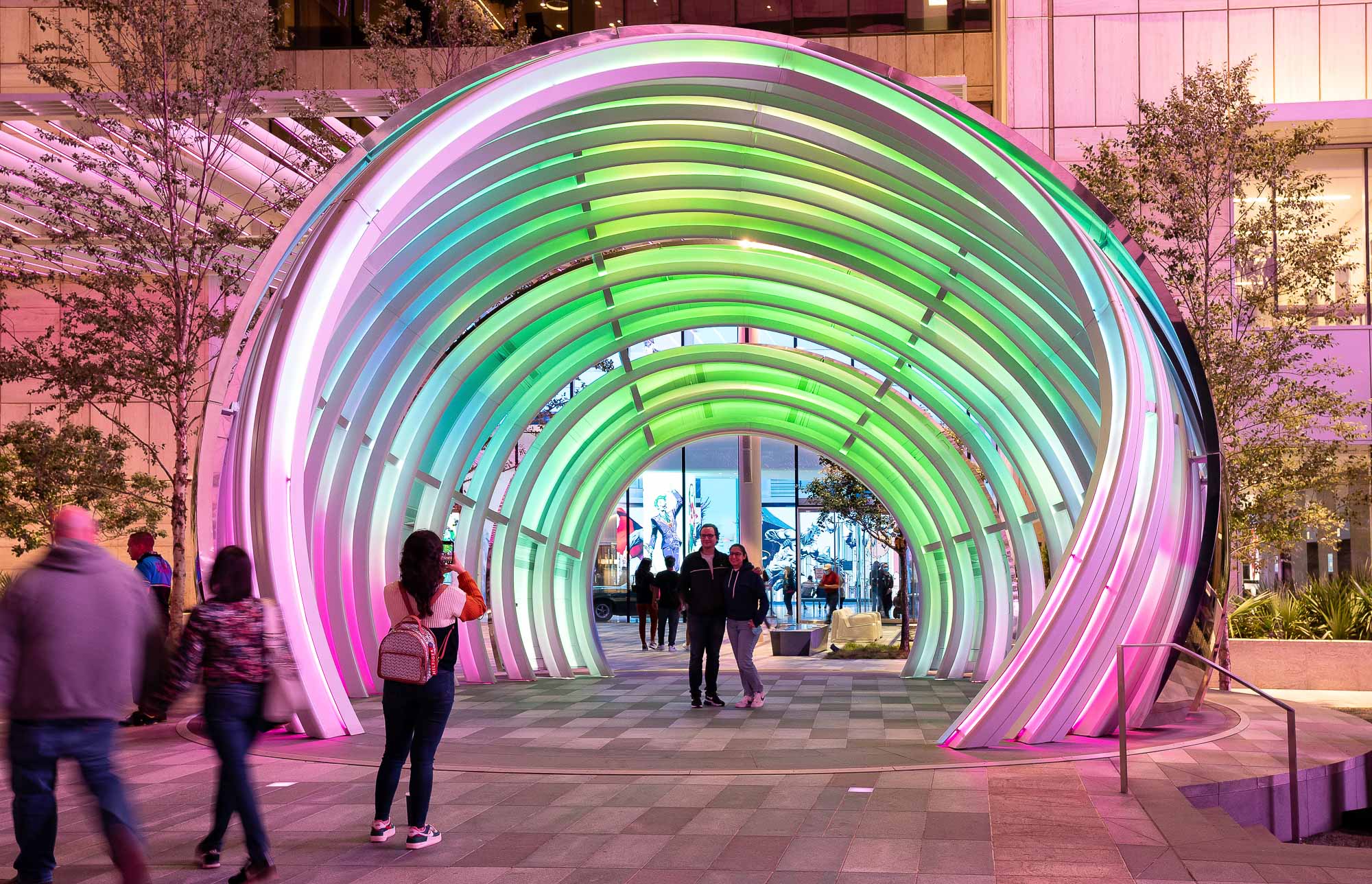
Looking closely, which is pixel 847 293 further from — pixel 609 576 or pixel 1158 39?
pixel 609 576

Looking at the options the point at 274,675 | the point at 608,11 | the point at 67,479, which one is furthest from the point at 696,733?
the point at 608,11

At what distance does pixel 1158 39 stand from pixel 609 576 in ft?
62.9

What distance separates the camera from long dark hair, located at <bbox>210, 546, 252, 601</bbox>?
227 inches

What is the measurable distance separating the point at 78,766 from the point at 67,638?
50cm

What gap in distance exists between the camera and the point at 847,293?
14.3 metres

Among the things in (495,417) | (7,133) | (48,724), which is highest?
(7,133)

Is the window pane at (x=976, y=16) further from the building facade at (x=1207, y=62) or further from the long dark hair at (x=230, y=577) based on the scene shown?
the long dark hair at (x=230, y=577)

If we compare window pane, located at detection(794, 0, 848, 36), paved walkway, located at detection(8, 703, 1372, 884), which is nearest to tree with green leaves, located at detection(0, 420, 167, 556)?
paved walkway, located at detection(8, 703, 1372, 884)

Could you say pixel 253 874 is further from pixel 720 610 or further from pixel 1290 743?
pixel 720 610

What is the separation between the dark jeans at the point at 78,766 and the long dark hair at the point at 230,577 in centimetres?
88

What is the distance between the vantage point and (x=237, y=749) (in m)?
5.61

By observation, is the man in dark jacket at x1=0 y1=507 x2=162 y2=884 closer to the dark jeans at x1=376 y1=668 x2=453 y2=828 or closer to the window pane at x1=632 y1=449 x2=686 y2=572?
the dark jeans at x1=376 y1=668 x2=453 y2=828

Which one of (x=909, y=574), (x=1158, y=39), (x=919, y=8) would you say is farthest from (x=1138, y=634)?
(x=909, y=574)

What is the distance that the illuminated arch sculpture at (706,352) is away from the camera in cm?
955
